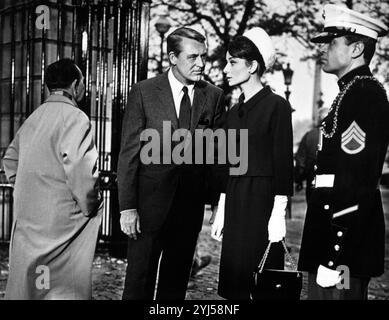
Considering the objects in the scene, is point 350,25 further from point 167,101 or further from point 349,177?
point 167,101

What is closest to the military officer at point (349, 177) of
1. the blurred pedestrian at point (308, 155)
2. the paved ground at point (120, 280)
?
the paved ground at point (120, 280)

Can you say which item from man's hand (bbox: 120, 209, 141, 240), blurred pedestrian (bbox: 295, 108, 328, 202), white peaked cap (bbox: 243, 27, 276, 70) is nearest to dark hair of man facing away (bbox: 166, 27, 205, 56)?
white peaked cap (bbox: 243, 27, 276, 70)

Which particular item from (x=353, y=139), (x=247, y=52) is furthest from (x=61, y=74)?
(x=353, y=139)

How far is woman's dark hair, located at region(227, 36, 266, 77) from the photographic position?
11.8 feet

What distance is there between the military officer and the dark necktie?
3.51 feet

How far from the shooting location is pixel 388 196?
990 inches

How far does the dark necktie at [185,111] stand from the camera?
12.6 feet

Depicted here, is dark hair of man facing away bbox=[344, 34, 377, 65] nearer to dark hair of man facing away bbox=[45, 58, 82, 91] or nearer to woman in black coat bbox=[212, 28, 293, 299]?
woman in black coat bbox=[212, 28, 293, 299]

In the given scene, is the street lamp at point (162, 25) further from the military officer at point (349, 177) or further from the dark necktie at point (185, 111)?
the military officer at point (349, 177)

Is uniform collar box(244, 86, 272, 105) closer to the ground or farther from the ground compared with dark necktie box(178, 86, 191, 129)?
farther from the ground

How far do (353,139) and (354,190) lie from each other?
0.82 feet

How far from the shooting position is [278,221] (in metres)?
3.38

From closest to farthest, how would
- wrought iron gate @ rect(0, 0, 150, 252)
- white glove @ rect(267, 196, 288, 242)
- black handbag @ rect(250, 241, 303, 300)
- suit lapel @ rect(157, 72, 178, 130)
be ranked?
black handbag @ rect(250, 241, 303, 300)
white glove @ rect(267, 196, 288, 242)
suit lapel @ rect(157, 72, 178, 130)
wrought iron gate @ rect(0, 0, 150, 252)

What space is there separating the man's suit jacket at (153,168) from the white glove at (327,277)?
119 cm
